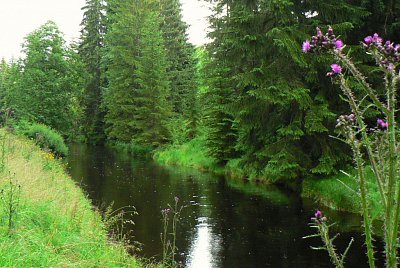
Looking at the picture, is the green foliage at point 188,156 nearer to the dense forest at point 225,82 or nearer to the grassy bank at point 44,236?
the dense forest at point 225,82

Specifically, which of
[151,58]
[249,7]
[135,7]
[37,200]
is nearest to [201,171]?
[249,7]

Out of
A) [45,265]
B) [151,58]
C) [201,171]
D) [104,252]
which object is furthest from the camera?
[151,58]

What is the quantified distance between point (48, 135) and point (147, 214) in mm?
10706

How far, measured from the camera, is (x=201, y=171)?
23625mm

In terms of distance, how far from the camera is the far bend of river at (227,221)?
28.3ft

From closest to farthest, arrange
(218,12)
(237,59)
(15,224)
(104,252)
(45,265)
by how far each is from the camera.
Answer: (45,265), (15,224), (104,252), (237,59), (218,12)

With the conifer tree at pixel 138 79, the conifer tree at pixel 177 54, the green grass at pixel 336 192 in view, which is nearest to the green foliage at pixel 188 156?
the conifer tree at pixel 138 79

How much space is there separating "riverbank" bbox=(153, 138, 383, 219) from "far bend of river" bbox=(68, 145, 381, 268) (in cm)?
60

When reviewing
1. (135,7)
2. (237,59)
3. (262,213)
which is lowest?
(262,213)

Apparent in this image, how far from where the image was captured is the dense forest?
14289 millimetres

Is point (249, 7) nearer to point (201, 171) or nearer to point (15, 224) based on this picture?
point (201, 171)

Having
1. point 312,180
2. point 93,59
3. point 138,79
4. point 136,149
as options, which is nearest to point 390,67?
point 312,180

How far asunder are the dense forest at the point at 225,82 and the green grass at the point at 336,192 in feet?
1.71

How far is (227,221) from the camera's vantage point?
11445mm
